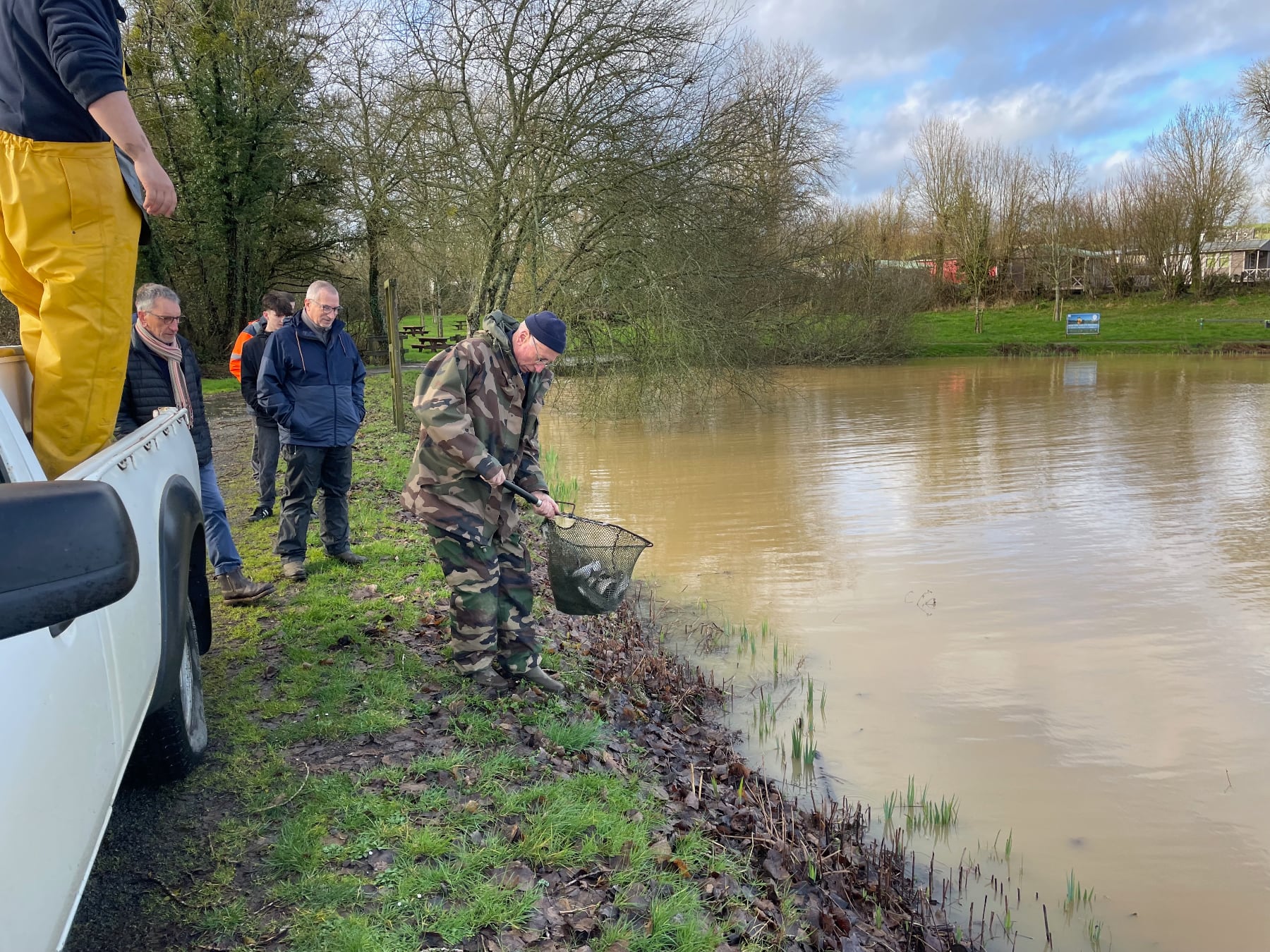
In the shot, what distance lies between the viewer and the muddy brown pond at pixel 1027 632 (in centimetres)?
487

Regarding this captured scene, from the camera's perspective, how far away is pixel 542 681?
17.5ft

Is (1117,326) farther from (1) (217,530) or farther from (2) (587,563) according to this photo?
(1) (217,530)

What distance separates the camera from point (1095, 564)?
1009cm

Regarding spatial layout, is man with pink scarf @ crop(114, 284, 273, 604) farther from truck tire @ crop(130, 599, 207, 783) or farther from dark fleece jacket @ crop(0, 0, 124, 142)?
dark fleece jacket @ crop(0, 0, 124, 142)

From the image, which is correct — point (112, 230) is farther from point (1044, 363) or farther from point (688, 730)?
point (1044, 363)

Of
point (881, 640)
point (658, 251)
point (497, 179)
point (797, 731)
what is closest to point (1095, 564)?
point (881, 640)

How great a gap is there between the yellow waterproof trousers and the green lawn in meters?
40.3

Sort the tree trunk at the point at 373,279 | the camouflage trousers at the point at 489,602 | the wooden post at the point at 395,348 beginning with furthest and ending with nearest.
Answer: the tree trunk at the point at 373,279 < the wooden post at the point at 395,348 < the camouflage trousers at the point at 489,602

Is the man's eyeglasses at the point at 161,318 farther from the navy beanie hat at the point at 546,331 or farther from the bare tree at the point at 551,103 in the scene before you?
the bare tree at the point at 551,103

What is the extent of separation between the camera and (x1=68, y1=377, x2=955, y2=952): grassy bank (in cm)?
327

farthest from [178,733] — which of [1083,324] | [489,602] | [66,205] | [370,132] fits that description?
[1083,324]

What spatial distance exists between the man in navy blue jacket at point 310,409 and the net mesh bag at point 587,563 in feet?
9.13

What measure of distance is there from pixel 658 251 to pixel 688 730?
41.1ft

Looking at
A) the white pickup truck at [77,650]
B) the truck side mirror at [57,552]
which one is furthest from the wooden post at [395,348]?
the truck side mirror at [57,552]
